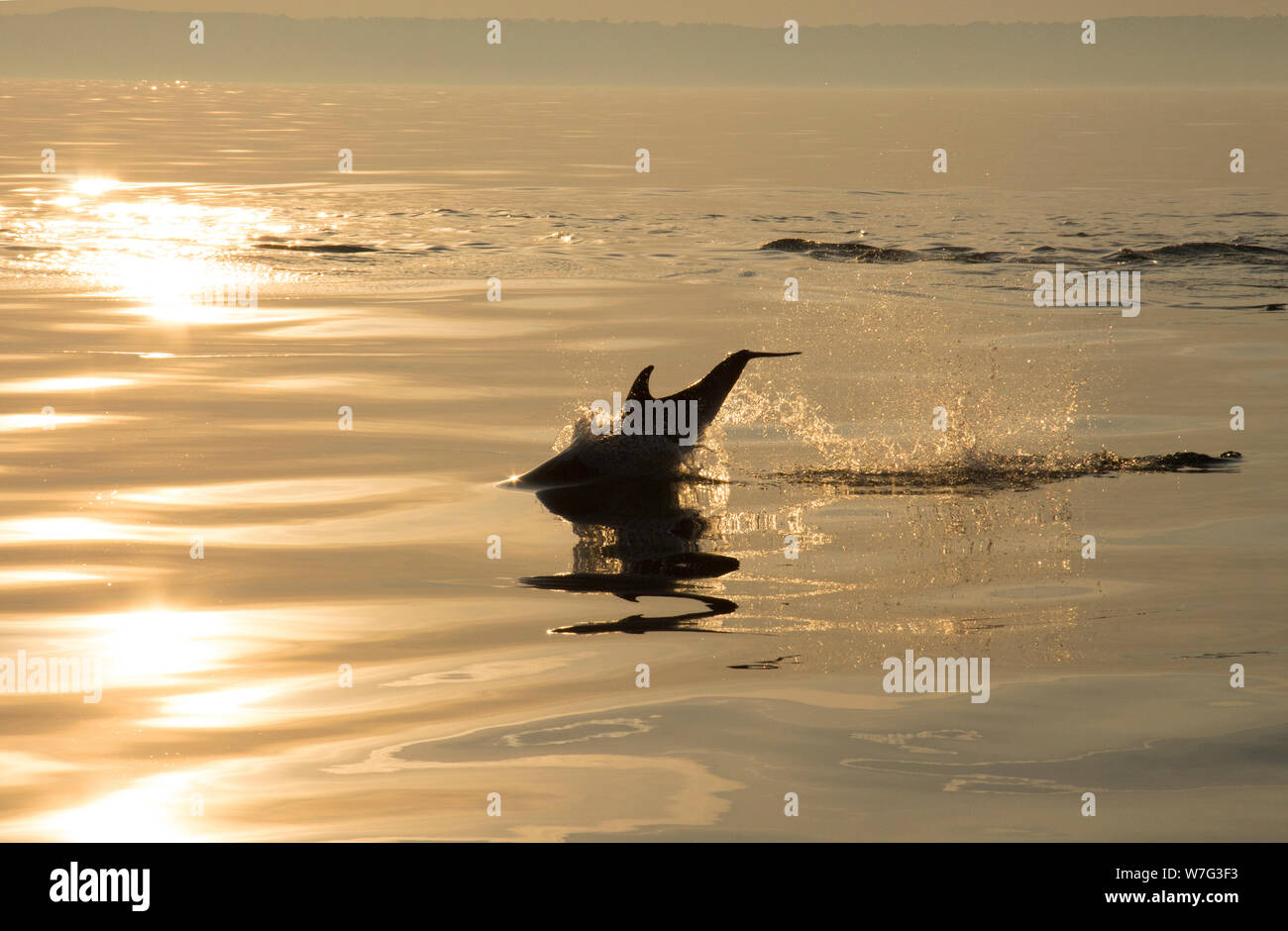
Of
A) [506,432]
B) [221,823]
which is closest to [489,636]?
[221,823]

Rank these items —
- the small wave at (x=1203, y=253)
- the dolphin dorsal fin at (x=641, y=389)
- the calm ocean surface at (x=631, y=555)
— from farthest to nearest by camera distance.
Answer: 1. the small wave at (x=1203, y=253)
2. the dolphin dorsal fin at (x=641, y=389)
3. the calm ocean surface at (x=631, y=555)

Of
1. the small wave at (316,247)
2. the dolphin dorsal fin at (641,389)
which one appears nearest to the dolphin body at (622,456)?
the dolphin dorsal fin at (641,389)

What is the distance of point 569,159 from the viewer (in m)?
68.1

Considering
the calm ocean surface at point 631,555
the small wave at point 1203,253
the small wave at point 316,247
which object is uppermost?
the small wave at point 316,247

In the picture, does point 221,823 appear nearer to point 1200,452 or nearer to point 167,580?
point 167,580

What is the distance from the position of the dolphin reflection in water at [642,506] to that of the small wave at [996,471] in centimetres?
102

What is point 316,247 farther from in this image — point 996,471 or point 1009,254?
point 996,471

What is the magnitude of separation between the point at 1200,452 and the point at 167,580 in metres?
10.2

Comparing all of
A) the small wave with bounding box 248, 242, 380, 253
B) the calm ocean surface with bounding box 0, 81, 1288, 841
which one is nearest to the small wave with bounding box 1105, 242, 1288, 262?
the calm ocean surface with bounding box 0, 81, 1288, 841

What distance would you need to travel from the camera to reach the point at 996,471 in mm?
15141

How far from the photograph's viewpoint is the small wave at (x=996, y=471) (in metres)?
14.6

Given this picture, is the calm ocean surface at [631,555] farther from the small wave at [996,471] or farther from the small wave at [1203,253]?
the small wave at [1203,253]
